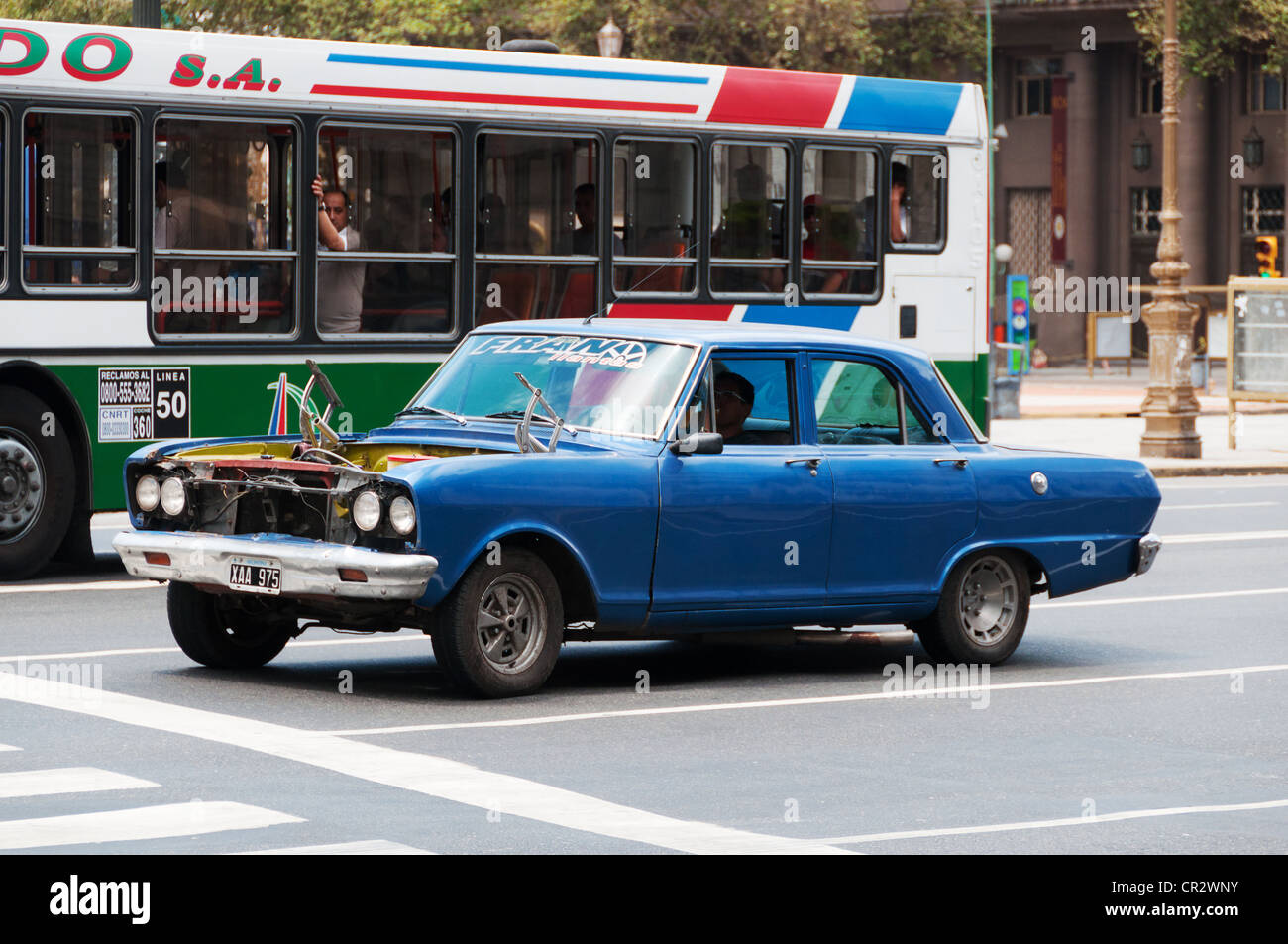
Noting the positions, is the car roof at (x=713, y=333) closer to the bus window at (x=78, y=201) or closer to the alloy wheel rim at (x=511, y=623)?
the alloy wheel rim at (x=511, y=623)

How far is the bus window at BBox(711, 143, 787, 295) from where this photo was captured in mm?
17594

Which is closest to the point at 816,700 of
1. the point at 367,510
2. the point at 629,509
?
the point at 629,509

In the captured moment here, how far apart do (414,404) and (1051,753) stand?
144 inches

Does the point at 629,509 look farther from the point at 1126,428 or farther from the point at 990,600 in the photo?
the point at 1126,428

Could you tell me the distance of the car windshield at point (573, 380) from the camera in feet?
35.3

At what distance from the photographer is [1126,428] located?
33.8 metres

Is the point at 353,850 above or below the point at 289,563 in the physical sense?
below

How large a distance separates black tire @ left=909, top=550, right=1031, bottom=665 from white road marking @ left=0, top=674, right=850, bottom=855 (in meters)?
3.46

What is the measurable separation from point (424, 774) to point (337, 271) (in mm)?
7838

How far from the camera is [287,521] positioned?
1026 cm

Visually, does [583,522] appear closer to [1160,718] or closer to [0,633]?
[1160,718]

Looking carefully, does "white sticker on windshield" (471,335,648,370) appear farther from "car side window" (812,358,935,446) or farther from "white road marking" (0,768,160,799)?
"white road marking" (0,768,160,799)

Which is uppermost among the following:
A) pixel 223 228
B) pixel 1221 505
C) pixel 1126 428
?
pixel 223 228
